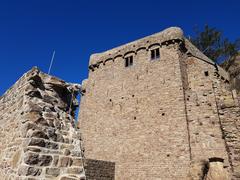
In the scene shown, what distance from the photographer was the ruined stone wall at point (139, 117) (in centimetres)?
1033

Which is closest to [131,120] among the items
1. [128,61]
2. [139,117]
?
[139,117]

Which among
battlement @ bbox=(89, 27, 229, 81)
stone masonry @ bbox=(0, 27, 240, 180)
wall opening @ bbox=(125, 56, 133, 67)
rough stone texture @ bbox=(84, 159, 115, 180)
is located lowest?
rough stone texture @ bbox=(84, 159, 115, 180)

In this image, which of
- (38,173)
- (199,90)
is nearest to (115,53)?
(199,90)

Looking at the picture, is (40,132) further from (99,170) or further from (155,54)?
(155,54)

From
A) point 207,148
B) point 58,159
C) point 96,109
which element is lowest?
point 58,159

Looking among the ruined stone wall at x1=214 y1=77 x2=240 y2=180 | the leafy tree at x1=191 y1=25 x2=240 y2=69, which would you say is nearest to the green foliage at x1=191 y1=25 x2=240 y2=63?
the leafy tree at x1=191 y1=25 x2=240 y2=69

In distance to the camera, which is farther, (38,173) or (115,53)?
(115,53)

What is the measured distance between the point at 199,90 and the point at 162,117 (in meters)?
2.56

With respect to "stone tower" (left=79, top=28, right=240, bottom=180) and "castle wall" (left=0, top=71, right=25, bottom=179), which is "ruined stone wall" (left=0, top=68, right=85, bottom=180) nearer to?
"castle wall" (left=0, top=71, right=25, bottom=179)

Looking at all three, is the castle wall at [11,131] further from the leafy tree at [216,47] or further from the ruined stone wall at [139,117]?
the leafy tree at [216,47]

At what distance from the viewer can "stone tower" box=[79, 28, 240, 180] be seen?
957 cm

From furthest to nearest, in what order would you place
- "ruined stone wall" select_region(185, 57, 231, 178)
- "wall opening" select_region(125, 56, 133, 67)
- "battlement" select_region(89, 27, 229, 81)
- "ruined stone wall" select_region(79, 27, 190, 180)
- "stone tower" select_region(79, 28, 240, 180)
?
"wall opening" select_region(125, 56, 133, 67) → "battlement" select_region(89, 27, 229, 81) → "ruined stone wall" select_region(79, 27, 190, 180) → "stone tower" select_region(79, 28, 240, 180) → "ruined stone wall" select_region(185, 57, 231, 178)

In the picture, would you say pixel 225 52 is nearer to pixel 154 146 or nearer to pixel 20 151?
pixel 154 146

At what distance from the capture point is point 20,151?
349cm
